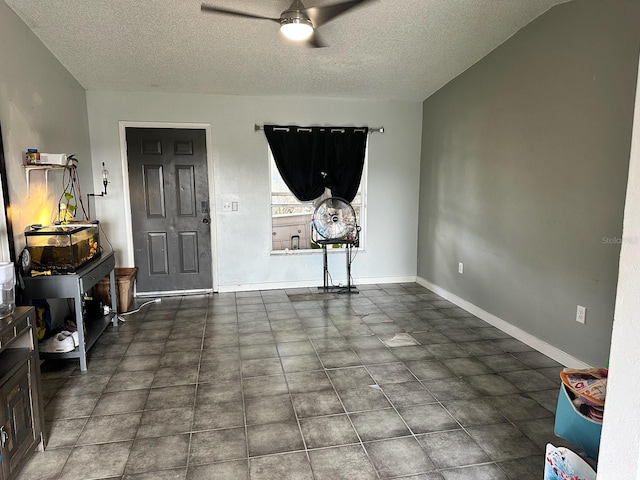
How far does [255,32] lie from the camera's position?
3.28 meters

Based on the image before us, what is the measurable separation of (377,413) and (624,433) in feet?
4.63

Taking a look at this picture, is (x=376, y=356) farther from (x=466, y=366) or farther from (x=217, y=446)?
(x=217, y=446)

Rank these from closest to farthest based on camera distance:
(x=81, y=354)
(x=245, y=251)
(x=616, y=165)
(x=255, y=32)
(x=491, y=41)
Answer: (x=616, y=165) → (x=81, y=354) → (x=255, y=32) → (x=491, y=41) → (x=245, y=251)

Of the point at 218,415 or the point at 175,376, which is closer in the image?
the point at 218,415

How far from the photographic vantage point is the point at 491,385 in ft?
8.54

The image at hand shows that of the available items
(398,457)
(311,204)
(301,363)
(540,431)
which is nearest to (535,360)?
(540,431)

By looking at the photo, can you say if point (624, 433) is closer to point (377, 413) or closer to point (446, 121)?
point (377, 413)

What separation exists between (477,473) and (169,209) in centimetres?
408

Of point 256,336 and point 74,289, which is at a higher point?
point 74,289

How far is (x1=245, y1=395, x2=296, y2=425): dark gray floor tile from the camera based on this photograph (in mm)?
2230

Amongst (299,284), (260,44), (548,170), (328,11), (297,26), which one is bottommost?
(299,284)

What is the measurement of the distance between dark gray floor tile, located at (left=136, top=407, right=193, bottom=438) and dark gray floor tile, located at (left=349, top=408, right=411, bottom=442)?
92 centimetres

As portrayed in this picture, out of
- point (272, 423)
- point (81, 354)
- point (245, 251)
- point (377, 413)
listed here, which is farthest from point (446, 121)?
point (81, 354)

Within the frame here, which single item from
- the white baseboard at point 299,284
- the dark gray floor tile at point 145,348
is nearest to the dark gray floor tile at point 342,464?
the dark gray floor tile at point 145,348
